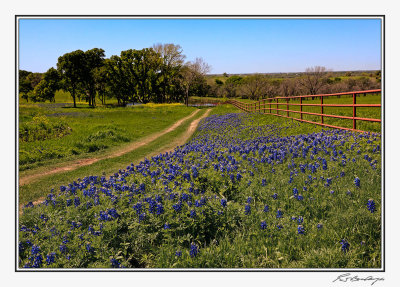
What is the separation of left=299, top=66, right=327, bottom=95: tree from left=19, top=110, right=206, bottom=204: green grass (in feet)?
125

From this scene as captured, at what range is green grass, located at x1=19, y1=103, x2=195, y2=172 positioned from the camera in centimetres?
927

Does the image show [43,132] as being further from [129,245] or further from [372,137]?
[372,137]

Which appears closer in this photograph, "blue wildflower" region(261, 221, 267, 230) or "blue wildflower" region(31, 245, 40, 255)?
"blue wildflower" region(31, 245, 40, 255)

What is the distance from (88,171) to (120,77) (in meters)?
19.7

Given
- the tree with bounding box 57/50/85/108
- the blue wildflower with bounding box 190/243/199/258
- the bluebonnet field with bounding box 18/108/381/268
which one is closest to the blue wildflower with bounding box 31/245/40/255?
the bluebonnet field with bounding box 18/108/381/268

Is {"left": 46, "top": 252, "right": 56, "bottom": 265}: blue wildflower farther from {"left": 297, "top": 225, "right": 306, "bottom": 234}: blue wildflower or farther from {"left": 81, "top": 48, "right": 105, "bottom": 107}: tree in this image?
{"left": 81, "top": 48, "right": 105, "bottom": 107}: tree

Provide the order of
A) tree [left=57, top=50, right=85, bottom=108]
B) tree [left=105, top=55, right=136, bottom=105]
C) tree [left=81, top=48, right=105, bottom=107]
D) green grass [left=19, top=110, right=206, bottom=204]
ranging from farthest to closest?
tree [left=105, top=55, right=136, bottom=105] < tree [left=81, top=48, right=105, bottom=107] < tree [left=57, top=50, right=85, bottom=108] < green grass [left=19, top=110, right=206, bottom=204]

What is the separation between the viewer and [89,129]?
1427cm

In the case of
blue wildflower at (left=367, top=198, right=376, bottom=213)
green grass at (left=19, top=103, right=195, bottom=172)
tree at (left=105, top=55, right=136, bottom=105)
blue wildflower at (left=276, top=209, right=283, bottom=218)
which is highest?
tree at (left=105, top=55, right=136, bottom=105)

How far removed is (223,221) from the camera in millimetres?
3703

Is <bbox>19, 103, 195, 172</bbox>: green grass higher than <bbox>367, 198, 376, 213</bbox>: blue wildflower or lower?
higher

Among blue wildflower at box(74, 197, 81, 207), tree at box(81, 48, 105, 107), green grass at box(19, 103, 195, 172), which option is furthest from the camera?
tree at box(81, 48, 105, 107)

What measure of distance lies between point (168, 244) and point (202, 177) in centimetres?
214

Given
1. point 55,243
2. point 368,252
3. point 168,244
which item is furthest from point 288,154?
point 55,243
